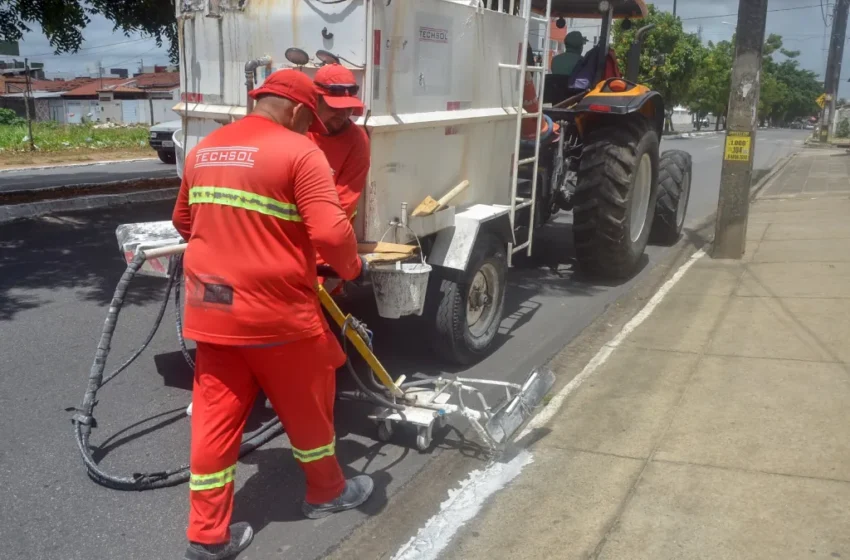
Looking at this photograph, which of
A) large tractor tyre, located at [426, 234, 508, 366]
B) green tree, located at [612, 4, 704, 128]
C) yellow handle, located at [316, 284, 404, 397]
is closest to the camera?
yellow handle, located at [316, 284, 404, 397]

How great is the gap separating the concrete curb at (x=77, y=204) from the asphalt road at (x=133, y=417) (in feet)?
4.00

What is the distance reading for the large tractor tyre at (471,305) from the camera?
5109 mm

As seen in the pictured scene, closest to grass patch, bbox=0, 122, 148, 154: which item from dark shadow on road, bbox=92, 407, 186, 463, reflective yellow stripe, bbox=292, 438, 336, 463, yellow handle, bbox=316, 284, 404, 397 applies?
dark shadow on road, bbox=92, 407, 186, 463

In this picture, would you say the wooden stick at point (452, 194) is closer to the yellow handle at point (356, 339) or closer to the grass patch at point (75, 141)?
the yellow handle at point (356, 339)

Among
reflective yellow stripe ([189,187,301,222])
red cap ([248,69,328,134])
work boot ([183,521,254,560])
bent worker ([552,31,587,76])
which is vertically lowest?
work boot ([183,521,254,560])

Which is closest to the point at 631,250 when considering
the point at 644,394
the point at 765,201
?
the point at 644,394

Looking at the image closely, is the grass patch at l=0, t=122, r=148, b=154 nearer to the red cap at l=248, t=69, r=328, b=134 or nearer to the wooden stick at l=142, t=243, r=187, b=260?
the wooden stick at l=142, t=243, r=187, b=260

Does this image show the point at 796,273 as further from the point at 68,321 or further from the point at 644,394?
the point at 68,321

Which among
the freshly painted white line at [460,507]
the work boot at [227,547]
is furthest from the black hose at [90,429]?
the freshly painted white line at [460,507]

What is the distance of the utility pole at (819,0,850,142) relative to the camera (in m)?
33.9

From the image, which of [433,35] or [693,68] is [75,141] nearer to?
[433,35]

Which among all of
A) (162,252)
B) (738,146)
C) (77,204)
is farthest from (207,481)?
(77,204)

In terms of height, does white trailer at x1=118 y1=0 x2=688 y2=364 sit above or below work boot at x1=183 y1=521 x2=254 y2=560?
above

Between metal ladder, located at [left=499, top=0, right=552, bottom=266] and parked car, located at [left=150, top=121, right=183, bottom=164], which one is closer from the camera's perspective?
metal ladder, located at [left=499, top=0, right=552, bottom=266]
